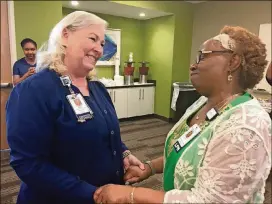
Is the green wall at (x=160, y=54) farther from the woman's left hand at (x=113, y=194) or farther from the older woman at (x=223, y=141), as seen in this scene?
the woman's left hand at (x=113, y=194)

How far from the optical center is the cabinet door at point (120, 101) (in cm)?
478

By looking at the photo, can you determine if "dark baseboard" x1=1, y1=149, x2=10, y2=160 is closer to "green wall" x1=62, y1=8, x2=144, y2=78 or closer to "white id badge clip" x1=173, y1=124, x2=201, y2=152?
"green wall" x1=62, y1=8, x2=144, y2=78

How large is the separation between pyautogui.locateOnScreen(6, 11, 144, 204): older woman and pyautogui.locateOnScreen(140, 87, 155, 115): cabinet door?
405 centimetres

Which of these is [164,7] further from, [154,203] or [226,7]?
[154,203]

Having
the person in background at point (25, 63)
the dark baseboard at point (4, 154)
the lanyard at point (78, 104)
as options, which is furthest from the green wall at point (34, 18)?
the lanyard at point (78, 104)

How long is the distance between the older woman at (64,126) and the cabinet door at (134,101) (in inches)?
150

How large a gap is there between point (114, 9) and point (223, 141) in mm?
4258

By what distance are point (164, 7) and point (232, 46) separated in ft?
13.3

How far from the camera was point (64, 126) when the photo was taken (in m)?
0.95

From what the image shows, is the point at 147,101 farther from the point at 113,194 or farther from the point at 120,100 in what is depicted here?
the point at 113,194

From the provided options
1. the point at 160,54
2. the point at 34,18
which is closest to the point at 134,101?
the point at 160,54

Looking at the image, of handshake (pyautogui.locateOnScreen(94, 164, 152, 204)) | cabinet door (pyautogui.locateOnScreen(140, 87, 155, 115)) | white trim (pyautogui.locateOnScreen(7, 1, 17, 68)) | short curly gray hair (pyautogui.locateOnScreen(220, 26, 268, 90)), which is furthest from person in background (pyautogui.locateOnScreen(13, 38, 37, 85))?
cabinet door (pyautogui.locateOnScreen(140, 87, 155, 115))

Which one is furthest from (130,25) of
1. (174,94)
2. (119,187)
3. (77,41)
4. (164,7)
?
(119,187)

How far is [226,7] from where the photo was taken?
453 cm
